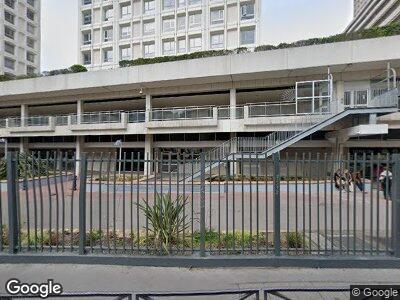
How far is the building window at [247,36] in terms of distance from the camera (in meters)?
34.5

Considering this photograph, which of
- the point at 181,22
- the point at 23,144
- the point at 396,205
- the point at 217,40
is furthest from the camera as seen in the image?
the point at 181,22

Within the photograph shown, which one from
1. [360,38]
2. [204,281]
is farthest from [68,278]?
[360,38]

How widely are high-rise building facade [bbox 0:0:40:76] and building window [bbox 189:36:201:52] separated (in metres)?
31.8

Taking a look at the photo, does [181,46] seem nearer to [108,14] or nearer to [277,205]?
[108,14]

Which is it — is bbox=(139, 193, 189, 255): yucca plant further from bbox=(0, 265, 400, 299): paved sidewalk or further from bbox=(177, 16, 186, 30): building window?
bbox=(177, 16, 186, 30): building window

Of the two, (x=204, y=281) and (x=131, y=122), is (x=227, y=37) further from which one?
(x=204, y=281)

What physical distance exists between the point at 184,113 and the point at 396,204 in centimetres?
1740

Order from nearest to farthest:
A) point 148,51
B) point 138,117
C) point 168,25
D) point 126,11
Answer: point 138,117 → point 168,25 → point 148,51 → point 126,11

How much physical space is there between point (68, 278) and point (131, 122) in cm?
1961

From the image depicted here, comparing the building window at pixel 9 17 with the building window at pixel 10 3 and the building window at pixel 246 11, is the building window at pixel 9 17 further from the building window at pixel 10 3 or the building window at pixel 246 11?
the building window at pixel 246 11

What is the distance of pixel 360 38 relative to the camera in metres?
19.4

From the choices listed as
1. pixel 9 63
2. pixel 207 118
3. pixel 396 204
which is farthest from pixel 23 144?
pixel 396 204

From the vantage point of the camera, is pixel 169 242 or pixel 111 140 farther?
pixel 111 140

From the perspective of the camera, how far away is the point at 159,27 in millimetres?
38094
